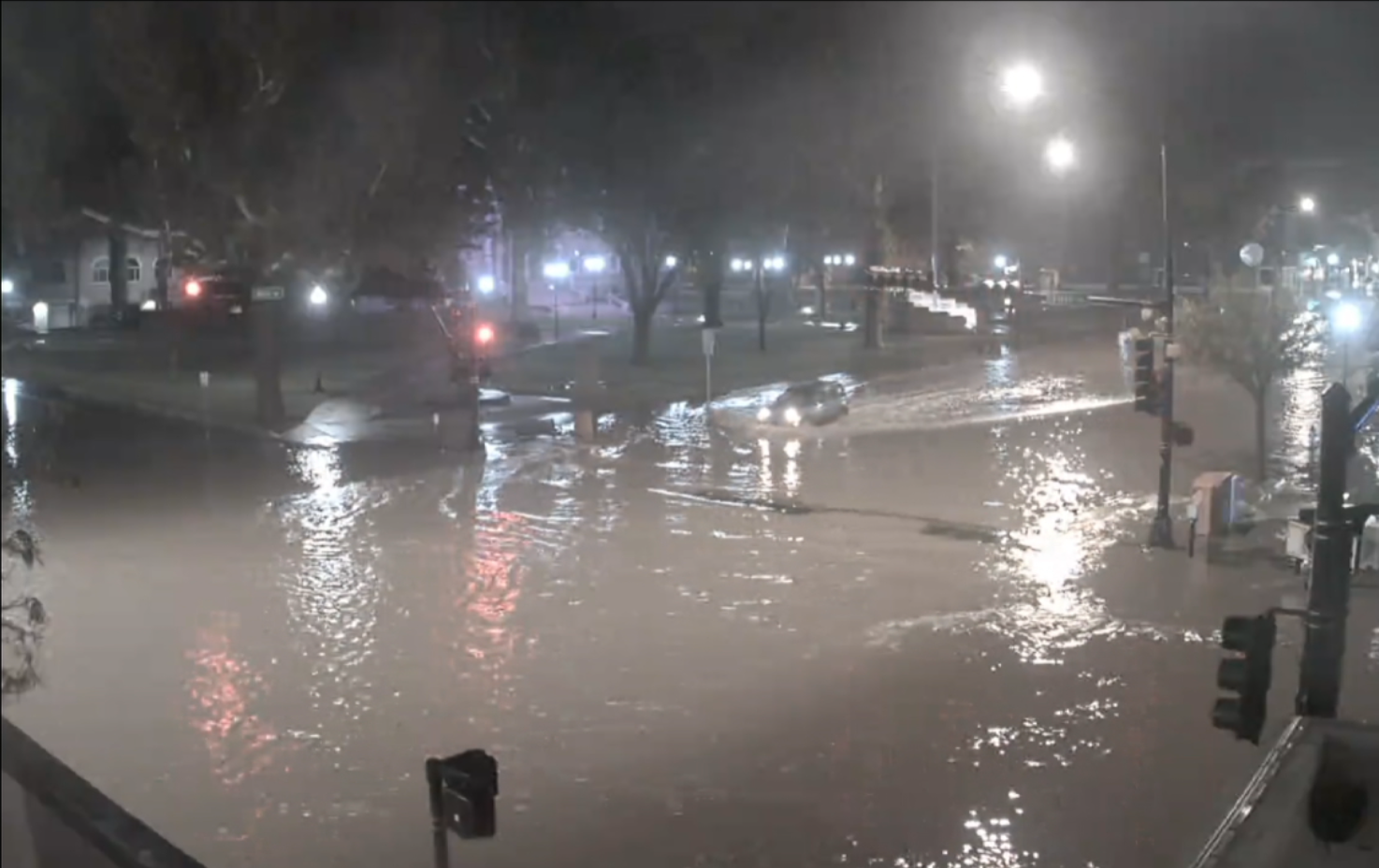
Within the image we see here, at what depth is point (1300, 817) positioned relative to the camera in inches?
315

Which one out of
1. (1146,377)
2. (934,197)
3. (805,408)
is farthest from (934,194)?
(1146,377)

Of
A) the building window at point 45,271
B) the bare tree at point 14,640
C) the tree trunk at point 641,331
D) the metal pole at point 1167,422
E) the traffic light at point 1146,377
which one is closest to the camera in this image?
the bare tree at point 14,640

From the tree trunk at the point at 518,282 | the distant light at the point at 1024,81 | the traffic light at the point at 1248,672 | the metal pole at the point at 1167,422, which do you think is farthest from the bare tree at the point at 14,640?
the tree trunk at the point at 518,282

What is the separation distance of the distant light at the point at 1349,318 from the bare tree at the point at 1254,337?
6579 mm

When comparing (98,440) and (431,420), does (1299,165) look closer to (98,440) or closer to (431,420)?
(431,420)

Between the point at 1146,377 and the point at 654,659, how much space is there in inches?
349

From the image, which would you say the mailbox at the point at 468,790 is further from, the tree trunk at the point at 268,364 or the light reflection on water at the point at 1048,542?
the tree trunk at the point at 268,364

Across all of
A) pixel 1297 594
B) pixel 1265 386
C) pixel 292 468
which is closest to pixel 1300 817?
pixel 1297 594

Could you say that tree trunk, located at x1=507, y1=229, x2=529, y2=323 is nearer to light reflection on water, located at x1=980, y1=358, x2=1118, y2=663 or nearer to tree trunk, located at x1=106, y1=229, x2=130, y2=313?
tree trunk, located at x1=106, y1=229, x2=130, y2=313

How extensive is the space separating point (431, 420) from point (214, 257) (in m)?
6.03

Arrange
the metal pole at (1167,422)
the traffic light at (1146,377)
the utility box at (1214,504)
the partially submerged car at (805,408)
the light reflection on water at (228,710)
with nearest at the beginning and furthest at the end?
the light reflection on water at (228,710) → the metal pole at (1167,422) → the traffic light at (1146,377) → the utility box at (1214,504) → the partially submerged car at (805,408)

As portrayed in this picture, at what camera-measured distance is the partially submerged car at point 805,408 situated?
3512cm

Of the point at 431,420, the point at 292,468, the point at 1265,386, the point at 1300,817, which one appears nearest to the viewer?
the point at 1300,817

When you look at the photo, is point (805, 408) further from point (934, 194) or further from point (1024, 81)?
point (1024, 81)
